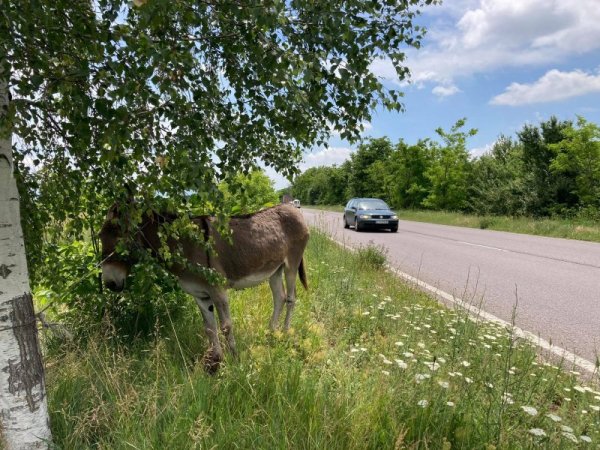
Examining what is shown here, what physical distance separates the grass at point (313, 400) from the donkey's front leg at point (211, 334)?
0.45 ft

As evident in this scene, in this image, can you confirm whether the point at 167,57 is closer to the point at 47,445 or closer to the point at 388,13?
the point at 388,13

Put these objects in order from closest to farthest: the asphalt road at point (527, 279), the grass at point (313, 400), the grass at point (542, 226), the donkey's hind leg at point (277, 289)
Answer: the grass at point (313, 400)
the donkey's hind leg at point (277, 289)
the asphalt road at point (527, 279)
the grass at point (542, 226)

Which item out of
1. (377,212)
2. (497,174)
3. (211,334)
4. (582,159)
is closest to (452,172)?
(497,174)

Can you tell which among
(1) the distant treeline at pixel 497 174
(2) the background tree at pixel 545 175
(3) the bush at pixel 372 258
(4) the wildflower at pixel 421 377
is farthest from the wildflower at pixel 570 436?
(2) the background tree at pixel 545 175

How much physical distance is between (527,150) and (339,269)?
25.1 meters

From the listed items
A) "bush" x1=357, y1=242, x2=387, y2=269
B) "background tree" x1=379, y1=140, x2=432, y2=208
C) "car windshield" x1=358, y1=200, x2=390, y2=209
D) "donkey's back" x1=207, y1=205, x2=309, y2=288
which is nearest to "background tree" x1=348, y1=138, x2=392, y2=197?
"background tree" x1=379, y1=140, x2=432, y2=208

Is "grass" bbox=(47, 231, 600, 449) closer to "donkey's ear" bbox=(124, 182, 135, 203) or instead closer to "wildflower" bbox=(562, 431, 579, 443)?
"wildflower" bbox=(562, 431, 579, 443)

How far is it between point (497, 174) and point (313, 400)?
33751 millimetres

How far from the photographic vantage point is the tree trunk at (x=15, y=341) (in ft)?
6.90

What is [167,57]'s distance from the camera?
1.57 m

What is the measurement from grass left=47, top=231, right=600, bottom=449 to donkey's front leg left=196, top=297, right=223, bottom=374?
0.14 metres

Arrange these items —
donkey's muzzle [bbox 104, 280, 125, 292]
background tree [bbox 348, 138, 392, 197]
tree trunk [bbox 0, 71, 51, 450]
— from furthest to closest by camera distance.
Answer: background tree [bbox 348, 138, 392, 197] < donkey's muzzle [bbox 104, 280, 125, 292] < tree trunk [bbox 0, 71, 51, 450]

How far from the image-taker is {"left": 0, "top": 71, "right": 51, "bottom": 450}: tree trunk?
210 cm

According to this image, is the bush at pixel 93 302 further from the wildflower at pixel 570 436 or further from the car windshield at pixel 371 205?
the car windshield at pixel 371 205
